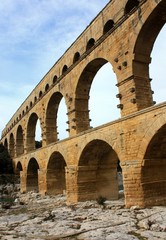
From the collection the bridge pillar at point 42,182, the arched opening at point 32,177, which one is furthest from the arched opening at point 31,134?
the bridge pillar at point 42,182

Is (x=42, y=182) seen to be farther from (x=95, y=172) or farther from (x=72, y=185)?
(x=95, y=172)

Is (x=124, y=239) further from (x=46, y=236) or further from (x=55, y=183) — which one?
(x=55, y=183)

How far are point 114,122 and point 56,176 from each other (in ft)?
33.1

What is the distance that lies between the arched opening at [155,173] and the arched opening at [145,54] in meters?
2.03

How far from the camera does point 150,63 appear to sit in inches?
482

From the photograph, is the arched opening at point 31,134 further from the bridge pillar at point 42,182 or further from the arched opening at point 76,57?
the arched opening at point 76,57

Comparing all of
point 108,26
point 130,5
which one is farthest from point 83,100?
point 130,5

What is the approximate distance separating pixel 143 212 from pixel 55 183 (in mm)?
12005

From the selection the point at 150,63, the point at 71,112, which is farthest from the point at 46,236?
the point at 71,112

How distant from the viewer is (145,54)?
12023 millimetres

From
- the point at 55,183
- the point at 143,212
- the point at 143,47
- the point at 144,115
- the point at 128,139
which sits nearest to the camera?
the point at 143,212

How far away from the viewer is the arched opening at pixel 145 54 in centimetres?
1148

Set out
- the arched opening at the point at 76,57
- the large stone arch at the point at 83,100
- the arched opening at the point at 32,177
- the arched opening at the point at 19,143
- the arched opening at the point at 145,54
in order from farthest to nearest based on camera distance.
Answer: the arched opening at the point at 19,143 → the arched opening at the point at 32,177 → the arched opening at the point at 76,57 → the large stone arch at the point at 83,100 → the arched opening at the point at 145,54

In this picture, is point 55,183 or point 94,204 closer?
point 94,204
